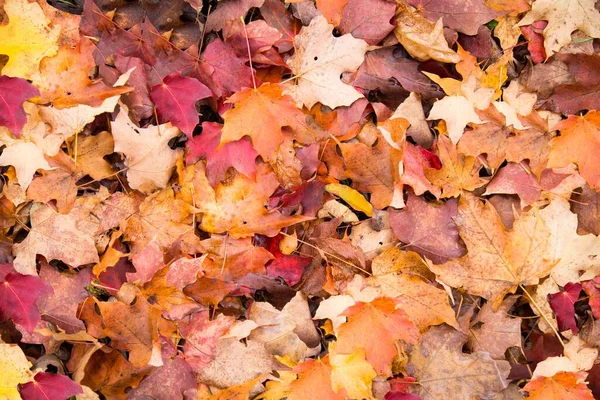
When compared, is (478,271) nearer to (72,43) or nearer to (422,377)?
(422,377)

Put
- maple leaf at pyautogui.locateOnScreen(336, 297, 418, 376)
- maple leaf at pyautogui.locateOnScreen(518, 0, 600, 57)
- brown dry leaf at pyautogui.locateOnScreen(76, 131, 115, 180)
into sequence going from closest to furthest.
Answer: maple leaf at pyautogui.locateOnScreen(336, 297, 418, 376) → brown dry leaf at pyautogui.locateOnScreen(76, 131, 115, 180) → maple leaf at pyautogui.locateOnScreen(518, 0, 600, 57)

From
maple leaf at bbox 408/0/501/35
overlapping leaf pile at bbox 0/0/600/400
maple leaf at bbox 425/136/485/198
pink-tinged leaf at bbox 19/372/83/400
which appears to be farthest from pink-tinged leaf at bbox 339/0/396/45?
pink-tinged leaf at bbox 19/372/83/400

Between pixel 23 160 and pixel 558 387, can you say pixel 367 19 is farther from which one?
pixel 558 387

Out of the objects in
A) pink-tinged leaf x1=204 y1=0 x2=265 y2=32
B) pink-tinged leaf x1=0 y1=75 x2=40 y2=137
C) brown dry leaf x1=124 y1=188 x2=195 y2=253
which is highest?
pink-tinged leaf x1=204 y1=0 x2=265 y2=32

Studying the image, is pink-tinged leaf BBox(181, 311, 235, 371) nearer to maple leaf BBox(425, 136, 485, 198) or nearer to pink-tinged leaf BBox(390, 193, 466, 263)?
pink-tinged leaf BBox(390, 193, 466, 263)

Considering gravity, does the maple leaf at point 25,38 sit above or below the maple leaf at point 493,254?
above

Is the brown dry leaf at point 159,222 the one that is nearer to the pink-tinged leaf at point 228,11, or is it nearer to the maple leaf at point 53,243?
the maple leaf at point 53,243

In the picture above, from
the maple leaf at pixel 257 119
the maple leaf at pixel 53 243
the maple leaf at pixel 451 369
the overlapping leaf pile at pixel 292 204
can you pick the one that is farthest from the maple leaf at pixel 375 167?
the maple leaf at pixel 53 243
